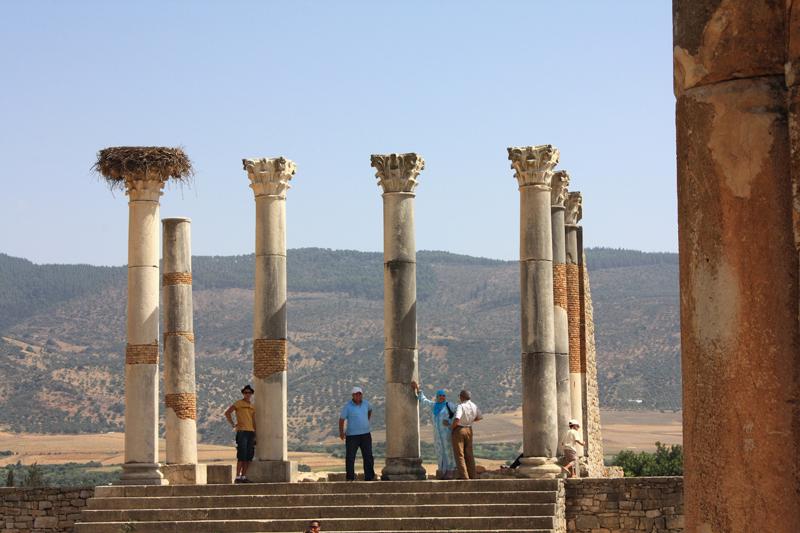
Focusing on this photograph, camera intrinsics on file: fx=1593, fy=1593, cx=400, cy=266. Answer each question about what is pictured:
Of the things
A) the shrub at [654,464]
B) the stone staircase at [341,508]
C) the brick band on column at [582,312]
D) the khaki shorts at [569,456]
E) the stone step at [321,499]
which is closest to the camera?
the stone staircase at [341,508]

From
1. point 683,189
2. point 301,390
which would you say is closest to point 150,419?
point 683,189

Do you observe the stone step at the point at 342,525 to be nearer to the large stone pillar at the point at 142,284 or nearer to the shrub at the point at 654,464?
the large stone pillar at the point at 142,284

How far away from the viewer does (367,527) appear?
25797mm

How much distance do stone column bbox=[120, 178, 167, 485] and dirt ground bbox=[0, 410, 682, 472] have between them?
5760 centimetres

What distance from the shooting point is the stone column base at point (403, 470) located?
2861 centimetres

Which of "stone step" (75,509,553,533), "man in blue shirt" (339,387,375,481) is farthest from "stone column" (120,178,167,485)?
"man in blue shirt" (339,387,375,481)

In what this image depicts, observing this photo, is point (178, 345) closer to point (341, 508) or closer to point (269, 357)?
point (269, 357)

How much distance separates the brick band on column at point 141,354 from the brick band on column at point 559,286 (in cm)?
808

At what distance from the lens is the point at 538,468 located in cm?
2852

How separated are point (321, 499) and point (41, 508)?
590cm

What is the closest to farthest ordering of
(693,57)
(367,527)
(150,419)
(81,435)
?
(693,57) < (367,527) < (150,419) < (81,435)

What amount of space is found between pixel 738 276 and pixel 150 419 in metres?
24.0

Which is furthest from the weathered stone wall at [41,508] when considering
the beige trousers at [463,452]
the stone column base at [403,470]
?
the beige trousers at [463,452]

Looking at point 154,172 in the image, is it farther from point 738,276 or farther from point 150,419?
point 738,276
